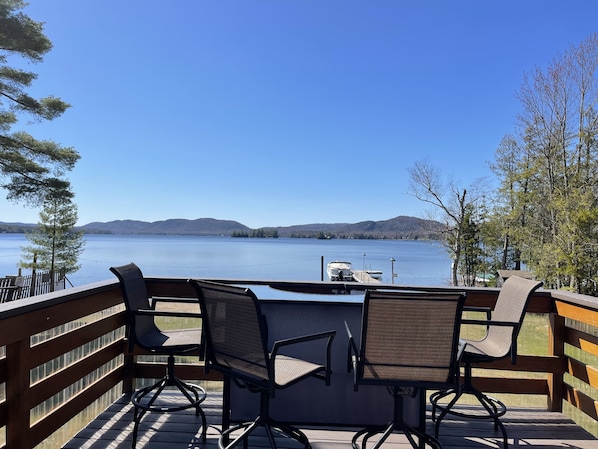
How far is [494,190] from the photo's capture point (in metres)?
20.3

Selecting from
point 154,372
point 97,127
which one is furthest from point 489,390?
point 97,127

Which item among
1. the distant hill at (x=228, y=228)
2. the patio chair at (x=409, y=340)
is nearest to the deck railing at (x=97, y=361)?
the patio chair at (x=409, y=340)

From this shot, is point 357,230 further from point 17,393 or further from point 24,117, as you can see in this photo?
point 17,393

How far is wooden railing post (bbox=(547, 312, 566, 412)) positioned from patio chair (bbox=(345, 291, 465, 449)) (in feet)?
4.95

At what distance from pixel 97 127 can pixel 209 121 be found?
187 inches

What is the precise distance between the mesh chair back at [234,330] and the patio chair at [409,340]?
470mm

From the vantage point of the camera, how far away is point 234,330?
1855 mm

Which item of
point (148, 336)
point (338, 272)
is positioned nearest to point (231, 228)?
point (338, 272)

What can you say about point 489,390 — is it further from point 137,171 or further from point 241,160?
point 137,171

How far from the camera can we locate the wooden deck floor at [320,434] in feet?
7.54

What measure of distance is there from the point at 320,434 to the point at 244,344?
3.35 feet

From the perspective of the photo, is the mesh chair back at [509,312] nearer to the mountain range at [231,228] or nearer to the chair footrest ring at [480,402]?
the chair footrest ring at [480,402]

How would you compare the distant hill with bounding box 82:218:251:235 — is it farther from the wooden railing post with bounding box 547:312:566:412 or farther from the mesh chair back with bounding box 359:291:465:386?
the mesh chair back with bounding box 359:291:465:386

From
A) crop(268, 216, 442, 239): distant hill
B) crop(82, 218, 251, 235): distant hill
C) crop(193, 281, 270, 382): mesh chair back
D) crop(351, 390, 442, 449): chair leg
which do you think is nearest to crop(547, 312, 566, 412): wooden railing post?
crop(351, 390, 442, 449): chair leg
